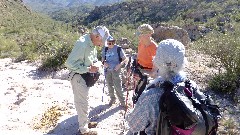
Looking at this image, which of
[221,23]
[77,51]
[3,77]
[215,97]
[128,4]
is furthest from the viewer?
[128,4]

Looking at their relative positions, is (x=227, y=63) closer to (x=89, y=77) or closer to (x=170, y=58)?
(x=89, y=77)

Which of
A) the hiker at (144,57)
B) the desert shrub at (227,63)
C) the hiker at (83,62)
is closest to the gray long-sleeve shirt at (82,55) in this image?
the hiker at (83,62)

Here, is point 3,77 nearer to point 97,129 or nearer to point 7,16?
point 97,129

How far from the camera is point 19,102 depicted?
6859 millimetres

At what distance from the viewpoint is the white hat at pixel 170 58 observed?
2.29 m

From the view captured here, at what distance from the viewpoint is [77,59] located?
175 inches

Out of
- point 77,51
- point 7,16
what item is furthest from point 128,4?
point 77,51

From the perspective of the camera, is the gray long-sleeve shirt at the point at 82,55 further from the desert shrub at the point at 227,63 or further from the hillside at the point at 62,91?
the desert shrub at the point at 227,63

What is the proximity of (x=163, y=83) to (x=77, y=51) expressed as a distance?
2.29m

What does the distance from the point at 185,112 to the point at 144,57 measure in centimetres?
264

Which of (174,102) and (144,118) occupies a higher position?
(174,102)

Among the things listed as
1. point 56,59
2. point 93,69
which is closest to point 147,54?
point 93,69

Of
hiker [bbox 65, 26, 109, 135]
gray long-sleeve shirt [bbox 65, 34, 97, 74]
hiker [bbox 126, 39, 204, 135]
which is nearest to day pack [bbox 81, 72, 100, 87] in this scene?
hiker [bbox 65, 26, 109, 135]

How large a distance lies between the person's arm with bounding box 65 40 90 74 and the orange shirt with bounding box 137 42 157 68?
85 centimetres
